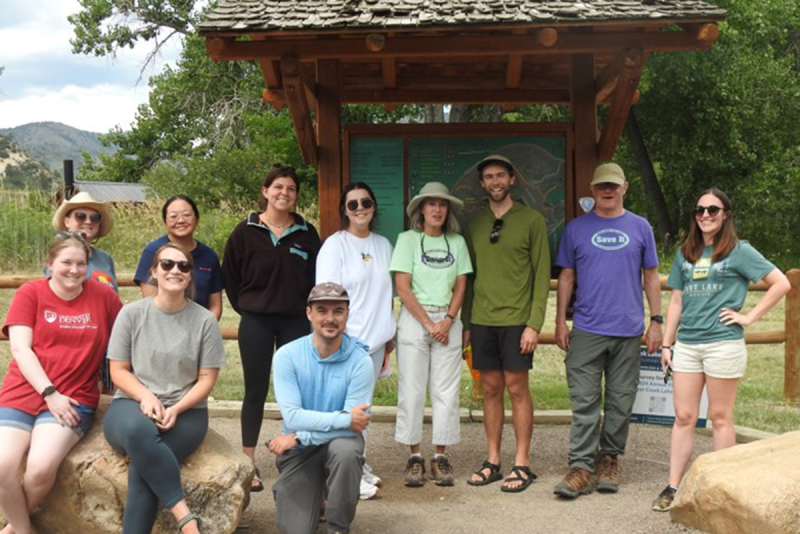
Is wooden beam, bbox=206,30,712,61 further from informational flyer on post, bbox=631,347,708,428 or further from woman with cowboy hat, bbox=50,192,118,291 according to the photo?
informational flyer on post, bbox=631,347,708,428

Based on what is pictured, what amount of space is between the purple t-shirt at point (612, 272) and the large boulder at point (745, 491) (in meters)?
1.06

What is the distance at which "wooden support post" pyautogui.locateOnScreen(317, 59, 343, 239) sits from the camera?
6.55 metres

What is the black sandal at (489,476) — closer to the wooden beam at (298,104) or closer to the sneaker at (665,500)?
the sneaker at (665,500)

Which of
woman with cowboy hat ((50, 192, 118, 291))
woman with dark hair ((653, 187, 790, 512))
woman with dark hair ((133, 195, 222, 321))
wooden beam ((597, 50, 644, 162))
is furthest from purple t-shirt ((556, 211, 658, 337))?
woman with cowboy hat ((50, 192, 118, 291))

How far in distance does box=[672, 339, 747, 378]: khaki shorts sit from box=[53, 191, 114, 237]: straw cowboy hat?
348 centimetres

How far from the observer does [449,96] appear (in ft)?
24.5

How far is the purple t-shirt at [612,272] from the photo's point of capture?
5785 mm

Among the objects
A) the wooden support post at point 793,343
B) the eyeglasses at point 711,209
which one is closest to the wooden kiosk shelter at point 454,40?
the eyeglasses at point 711,209

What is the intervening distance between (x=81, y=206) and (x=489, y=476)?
3056mm

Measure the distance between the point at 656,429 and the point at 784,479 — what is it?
3180mm

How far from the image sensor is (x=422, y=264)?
19.1 ft

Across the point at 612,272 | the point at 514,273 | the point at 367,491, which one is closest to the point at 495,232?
the point at 514,273

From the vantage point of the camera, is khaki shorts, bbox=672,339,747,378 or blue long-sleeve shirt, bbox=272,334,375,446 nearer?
blue long-sleeve shirt, bbox=272,334,375,446

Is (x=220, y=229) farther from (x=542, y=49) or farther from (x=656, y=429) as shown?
(x=542, y=49)
